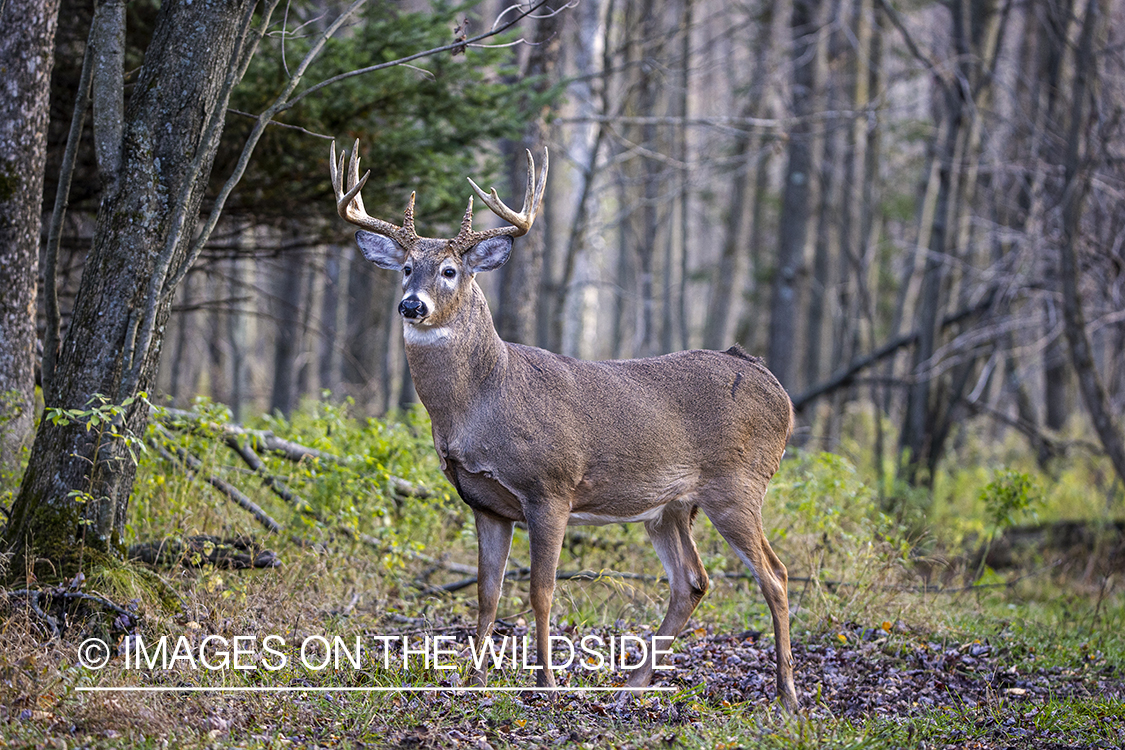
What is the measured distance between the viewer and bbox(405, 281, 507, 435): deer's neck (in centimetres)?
524

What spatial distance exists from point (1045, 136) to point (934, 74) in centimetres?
143

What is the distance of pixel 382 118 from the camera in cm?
859

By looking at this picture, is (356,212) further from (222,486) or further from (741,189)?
(741,189)

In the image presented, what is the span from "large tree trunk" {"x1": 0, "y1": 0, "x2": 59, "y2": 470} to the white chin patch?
2.43 meters

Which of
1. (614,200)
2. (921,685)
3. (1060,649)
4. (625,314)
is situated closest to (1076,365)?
(1060,649)

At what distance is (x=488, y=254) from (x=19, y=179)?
2.77 metres

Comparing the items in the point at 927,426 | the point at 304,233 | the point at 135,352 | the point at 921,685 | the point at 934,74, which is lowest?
the point at 921,685

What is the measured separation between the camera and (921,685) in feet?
19.1

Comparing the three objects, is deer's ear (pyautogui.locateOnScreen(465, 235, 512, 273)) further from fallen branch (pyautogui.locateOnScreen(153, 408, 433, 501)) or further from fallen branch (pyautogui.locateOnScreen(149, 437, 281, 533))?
fallen branch (pyautogui.locateOnScreen(149, 437, 281, 533))

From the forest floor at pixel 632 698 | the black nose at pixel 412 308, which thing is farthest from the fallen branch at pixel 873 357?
the black nose at pixel 412 308

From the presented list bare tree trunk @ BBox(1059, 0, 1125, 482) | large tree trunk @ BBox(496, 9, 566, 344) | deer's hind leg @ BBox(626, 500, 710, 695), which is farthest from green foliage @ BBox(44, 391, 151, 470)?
bare tree trunk @ BBox(1059, 0, 1125, 482)

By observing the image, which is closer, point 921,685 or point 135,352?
point 135,352

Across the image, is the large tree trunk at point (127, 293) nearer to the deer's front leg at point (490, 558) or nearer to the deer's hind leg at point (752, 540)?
the deer's front leg at point (490, 558)

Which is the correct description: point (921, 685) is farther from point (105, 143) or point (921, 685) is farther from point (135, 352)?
point (105, 143)
